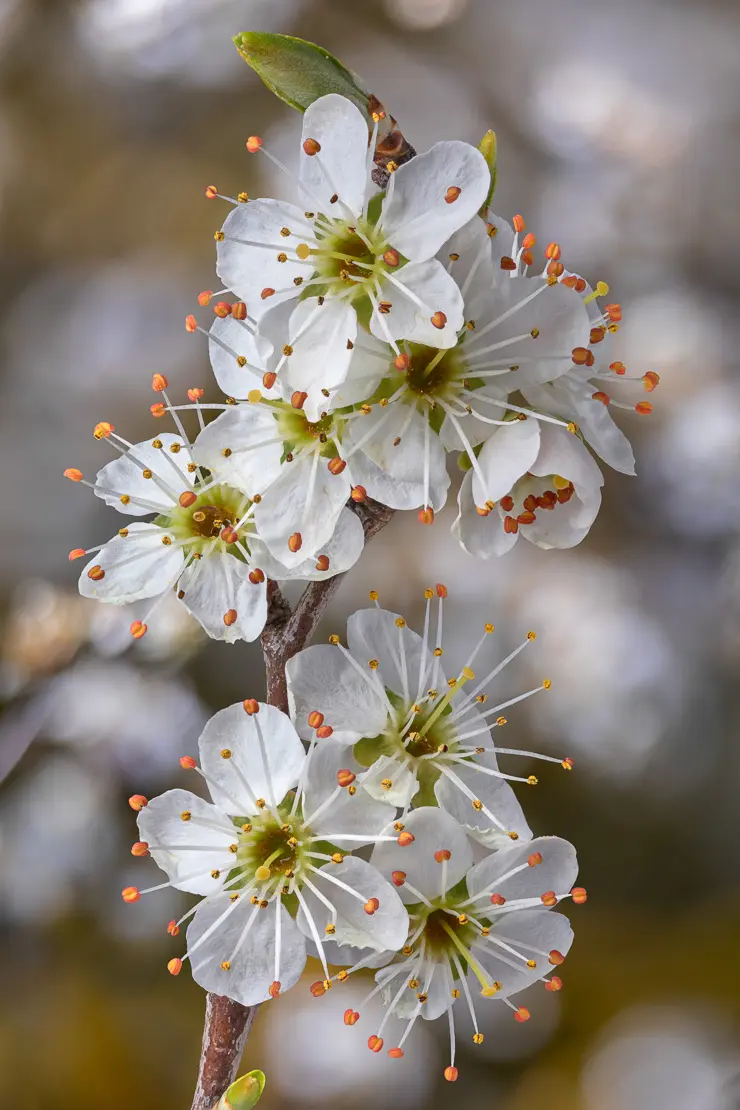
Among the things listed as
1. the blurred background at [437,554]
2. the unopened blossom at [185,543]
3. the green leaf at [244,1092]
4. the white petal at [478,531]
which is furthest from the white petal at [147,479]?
the blurred background at [437,554]

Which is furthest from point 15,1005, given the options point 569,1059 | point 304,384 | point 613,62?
point 613,62

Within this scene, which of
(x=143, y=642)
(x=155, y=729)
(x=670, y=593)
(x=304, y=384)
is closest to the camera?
(x=304, y=384)

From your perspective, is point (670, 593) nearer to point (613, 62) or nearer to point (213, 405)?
point (613, 62)

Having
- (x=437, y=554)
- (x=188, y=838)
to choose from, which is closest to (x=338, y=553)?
(x=188, y=838)

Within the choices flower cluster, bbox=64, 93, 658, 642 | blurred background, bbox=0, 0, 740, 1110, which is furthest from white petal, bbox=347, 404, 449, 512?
blurred background, bbox=0, 0, 740, 1110

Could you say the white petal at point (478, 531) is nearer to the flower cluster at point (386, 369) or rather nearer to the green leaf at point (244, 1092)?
the flower cluster at point (386, 369)

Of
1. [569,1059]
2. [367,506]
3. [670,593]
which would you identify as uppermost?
[367,506]
